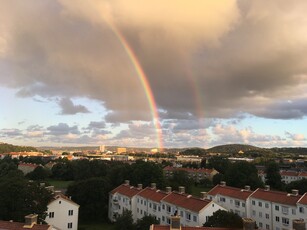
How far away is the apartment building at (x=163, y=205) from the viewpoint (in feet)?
121

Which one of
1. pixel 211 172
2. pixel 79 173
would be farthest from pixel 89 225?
pixel 211 172

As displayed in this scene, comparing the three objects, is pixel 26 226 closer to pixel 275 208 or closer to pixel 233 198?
pixel 275 208

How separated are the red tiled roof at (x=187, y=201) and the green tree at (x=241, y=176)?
33.9 metres

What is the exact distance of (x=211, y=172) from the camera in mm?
111562

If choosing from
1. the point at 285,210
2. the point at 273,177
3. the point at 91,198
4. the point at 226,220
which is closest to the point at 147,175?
the point at 91,198

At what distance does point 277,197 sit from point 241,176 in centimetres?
2802

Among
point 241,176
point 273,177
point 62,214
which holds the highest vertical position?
point 241,176

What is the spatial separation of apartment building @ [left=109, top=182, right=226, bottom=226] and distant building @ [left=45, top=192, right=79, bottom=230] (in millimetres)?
10489

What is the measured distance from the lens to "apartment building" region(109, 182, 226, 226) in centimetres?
3675

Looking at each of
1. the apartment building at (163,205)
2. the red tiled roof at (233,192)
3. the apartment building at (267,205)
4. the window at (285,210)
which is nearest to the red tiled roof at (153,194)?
the apartment building at (163,205)

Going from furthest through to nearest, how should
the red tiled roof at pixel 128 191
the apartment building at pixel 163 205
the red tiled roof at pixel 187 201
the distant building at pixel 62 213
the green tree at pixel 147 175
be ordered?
the green tree at pixel 147 175 → the red tiled roof at pixel 128 191 → the distant building at pixel 62 213 → the red tiled roof at pixel 187 201 → the apartment building at pixel 163 205

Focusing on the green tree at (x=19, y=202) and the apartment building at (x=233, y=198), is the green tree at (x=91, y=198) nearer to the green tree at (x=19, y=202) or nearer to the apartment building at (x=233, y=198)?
the green tree at (x=19, y=202)

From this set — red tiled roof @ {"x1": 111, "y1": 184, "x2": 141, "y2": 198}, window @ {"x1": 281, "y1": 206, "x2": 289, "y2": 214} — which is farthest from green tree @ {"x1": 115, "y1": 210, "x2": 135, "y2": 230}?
window @ {"x1": 281, "y1": 206, "x2": 289, "y2": 214}

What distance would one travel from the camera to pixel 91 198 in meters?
52.2
